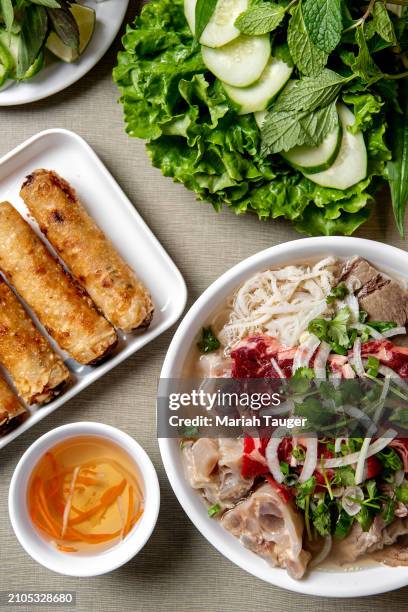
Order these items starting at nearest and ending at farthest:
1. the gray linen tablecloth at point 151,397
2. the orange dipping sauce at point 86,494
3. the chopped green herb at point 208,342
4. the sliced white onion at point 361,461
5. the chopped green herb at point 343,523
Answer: the sliced white onion at point 361,461 < the chopped green herb at point 343,523 < the chopped green herb at point 208,342 < the orange dipping sauce at point 86,494 < the gray linen tablecloth at point 151,397

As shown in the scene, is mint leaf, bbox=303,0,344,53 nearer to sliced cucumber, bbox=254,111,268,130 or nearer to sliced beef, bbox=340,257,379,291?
sliced cucumber, bbox=254,111,268,130

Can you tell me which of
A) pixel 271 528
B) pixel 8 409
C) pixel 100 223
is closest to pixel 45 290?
pixel 100 223

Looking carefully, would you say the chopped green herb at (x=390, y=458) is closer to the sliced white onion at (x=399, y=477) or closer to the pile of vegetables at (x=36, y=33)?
the sliced white onion at (x=399, y=477)

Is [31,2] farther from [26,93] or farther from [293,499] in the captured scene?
[293,499]

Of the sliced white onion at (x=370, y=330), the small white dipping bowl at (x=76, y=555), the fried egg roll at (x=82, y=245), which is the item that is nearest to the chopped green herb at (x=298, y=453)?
the sliced white onion at (x=370, y=330)

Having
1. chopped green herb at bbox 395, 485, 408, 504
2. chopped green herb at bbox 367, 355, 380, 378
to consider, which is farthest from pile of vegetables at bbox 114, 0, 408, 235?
chopped green herb at bbox 395, 485, 408, 504

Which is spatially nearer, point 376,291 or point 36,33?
point 376,291

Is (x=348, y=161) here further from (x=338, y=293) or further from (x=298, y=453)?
(x=298, y=453)
